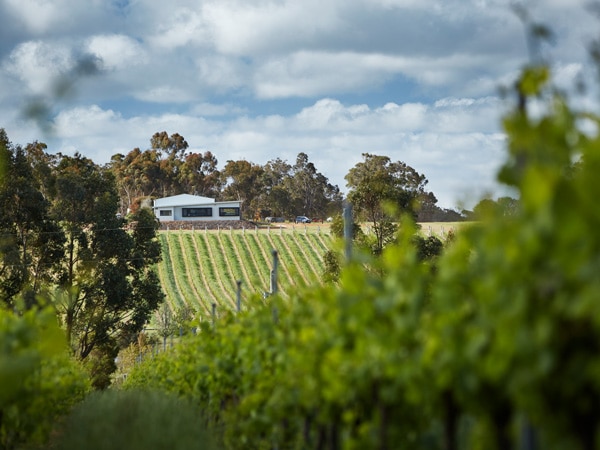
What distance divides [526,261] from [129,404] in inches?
329

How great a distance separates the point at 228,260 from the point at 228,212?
21459 mm

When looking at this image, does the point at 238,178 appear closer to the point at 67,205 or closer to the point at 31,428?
the point at 67,205

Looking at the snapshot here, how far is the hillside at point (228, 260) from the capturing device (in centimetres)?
5403

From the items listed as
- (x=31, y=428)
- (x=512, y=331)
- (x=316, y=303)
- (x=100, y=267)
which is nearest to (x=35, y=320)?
(x=31, y=428)

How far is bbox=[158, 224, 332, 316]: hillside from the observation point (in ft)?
177

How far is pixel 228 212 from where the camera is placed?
274ft

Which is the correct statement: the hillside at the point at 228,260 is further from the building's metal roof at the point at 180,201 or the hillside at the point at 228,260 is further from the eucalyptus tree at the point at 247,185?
the eucalyptus tree at the point at 247,185

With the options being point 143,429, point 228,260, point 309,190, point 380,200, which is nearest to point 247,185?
point 309,190

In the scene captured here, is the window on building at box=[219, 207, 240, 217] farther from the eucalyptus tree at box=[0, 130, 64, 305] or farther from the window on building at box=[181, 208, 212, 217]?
the eucalyptus tree at box=[0, 130, 64, 305]

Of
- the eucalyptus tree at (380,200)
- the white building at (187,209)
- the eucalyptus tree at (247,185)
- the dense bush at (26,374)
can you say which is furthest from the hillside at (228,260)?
the dense bush at (26,374)

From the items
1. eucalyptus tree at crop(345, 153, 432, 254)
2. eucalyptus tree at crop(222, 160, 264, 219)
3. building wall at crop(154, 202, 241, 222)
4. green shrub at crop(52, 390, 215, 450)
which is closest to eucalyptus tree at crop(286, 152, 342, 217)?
eucalyptus tree at crop(222, 160, 264, 219)

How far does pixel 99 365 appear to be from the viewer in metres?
31.7

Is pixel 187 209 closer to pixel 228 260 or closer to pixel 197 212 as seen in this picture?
pixel 197 212

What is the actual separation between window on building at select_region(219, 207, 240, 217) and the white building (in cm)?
17
